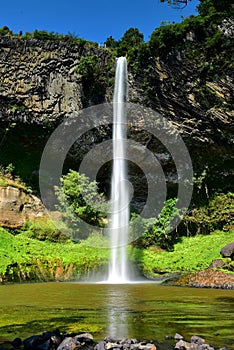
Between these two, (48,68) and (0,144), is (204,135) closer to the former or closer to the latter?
(48,68)

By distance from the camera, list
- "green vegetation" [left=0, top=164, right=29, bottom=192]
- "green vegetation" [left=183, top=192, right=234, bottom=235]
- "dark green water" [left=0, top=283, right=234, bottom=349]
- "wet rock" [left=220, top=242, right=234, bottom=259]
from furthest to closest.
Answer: "green vegetation" [left=183, top=192, right=234, bottom=235]
"green vegetation" [left=0, top=164, right=29, bottom=192]
"wet rock" [left=220, top=242, right=234, bottom=259]
"dark green water" [left=0, top=283, right=234, bottom=349]

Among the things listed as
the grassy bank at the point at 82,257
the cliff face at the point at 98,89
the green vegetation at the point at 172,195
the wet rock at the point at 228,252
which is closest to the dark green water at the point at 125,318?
the grassy bank at the point at 82,257

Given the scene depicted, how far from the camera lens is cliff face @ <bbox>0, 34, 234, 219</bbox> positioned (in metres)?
17.8

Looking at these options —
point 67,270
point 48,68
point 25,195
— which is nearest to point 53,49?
point 48,68

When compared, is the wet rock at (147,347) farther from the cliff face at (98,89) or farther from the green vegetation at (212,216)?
the green vegetation at (212,216)

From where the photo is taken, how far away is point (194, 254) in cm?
1681

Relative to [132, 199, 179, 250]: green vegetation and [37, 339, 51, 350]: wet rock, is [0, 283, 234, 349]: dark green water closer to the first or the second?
Answer: [37, 339, 51, 350]: wet rock

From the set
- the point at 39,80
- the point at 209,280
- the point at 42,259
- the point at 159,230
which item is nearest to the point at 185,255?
the point at 159,230

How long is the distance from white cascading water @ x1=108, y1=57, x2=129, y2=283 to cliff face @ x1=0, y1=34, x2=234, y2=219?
0.51 metres

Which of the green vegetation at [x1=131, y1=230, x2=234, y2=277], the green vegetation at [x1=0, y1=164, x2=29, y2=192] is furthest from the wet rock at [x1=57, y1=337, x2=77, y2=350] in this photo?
the green vegetation at [x1=0, y1=164, x2=29, y2=192]

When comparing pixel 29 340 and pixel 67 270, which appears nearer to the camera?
pixel 29 340

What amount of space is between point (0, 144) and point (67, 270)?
972cm

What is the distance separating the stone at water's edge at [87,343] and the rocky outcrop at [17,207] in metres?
15.8

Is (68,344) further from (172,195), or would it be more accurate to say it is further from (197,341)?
(172,195)
